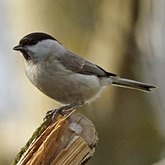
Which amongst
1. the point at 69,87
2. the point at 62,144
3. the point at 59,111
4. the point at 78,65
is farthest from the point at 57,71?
the point at 62,144

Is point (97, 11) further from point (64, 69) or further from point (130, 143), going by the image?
point (64, 69)

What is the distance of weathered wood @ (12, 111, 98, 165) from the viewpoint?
8.22 ft

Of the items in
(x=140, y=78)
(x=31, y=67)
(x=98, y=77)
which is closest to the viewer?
(x=31, y=67)

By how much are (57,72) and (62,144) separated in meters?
0.89

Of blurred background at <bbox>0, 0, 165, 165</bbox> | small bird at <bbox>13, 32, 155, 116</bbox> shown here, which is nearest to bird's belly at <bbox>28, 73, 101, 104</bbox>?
small bird at <bbox>13, 32, 155, 116</bbox>

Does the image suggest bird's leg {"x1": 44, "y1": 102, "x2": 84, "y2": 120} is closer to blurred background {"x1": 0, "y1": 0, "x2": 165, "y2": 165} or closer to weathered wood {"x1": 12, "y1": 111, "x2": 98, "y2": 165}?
weathered wood {"x1": 12, "y1": 111, "x2": 98, "y2": 165}

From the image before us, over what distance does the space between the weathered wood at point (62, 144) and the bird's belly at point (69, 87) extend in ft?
2.02

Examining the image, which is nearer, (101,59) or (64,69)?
(64,69)

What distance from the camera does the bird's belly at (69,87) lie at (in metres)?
3.30

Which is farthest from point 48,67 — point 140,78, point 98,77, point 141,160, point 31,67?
point 141,160

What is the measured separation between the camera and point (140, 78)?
510 centimetres

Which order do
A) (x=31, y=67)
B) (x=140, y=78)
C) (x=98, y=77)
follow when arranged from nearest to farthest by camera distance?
(x=31, y=67) → (x=98, y=77) → (x=140, y=78)

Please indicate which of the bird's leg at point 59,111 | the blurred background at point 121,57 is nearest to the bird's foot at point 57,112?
the bird's leg at point 59,111

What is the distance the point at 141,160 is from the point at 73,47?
3.64ft
